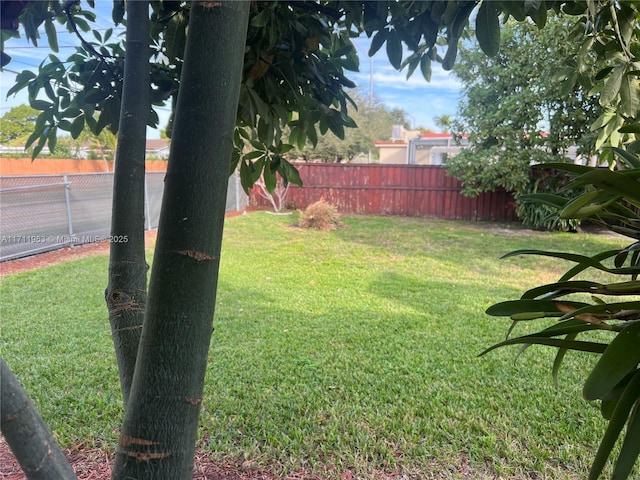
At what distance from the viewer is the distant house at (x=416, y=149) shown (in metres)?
15.9

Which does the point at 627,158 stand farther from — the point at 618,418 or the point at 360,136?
the point at 360,136

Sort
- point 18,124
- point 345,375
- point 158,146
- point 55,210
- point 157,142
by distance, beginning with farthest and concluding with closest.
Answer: point 55,210, point 158,146, point 157,142, point 345,375, point 18,124

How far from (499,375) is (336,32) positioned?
2153 millimetres

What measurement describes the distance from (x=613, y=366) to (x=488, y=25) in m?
0.85

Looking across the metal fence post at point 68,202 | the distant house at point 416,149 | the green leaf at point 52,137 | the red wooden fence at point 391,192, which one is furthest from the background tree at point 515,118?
the green leaf at point 52,137

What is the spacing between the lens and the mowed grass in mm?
1816

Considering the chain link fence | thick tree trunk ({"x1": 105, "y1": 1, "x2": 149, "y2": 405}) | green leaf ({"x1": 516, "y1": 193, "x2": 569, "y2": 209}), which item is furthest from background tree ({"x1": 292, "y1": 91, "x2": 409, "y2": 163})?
green leaf ({"x1": 516, "y1": 193, "x2": 569, "y2": 209})

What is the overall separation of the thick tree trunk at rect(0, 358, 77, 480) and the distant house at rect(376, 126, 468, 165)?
15.0 m

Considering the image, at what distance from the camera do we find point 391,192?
11062mm

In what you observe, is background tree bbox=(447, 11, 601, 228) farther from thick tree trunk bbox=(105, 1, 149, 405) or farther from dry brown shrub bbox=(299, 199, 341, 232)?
thick tree trunk bbox=(105, 1, 149, 405)

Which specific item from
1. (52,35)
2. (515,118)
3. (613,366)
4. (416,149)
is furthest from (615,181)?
(416,149)

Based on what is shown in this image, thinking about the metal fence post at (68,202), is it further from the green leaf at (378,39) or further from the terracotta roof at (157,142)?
the green leaf at (378,39)

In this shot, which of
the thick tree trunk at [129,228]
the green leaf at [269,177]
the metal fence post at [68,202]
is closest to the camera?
the thick tree trunk at [129,228]

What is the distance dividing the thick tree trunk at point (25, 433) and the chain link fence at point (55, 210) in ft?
14.6
